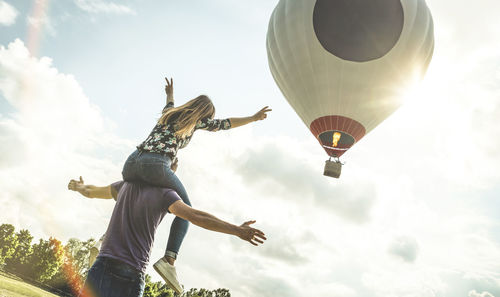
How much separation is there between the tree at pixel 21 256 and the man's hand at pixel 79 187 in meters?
68.5

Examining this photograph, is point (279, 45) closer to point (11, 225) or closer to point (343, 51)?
point (343, 51)

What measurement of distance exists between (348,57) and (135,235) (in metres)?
13.5

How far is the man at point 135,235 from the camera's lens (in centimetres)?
269

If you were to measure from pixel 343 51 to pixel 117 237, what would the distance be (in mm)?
13482

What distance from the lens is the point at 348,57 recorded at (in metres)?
14.4

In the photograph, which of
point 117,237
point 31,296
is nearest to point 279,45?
point 117,237

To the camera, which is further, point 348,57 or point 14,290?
point 14,290

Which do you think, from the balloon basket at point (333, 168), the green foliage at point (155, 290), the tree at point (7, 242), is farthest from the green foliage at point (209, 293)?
the balloon basket at point (333, 168)

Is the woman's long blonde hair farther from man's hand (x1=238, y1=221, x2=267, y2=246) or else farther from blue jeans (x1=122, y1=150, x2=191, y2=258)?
man's hand (x1=238, y1=221, x2=267, y2=246)

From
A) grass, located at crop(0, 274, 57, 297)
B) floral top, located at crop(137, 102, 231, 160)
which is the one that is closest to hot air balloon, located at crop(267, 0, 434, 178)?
floral top, located at crop(137, 102, 231, 160)

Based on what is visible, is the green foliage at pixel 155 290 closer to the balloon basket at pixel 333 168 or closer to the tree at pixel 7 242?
the tree at pixel 7 242

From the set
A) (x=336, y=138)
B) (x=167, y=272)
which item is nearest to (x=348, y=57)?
(x=336, y=138)

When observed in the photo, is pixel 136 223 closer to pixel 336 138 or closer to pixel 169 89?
pixel 169 89

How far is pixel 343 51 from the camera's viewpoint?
A: 47.0ft
